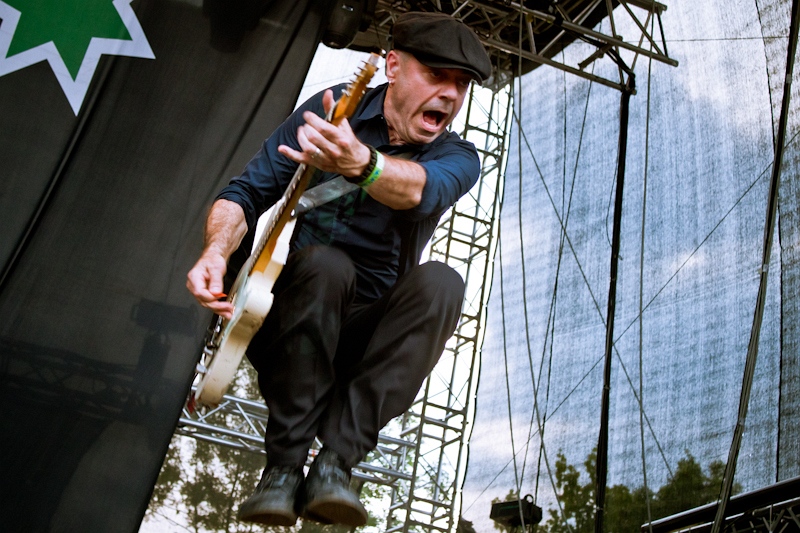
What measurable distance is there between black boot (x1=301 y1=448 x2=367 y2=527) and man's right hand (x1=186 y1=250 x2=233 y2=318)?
0.36m

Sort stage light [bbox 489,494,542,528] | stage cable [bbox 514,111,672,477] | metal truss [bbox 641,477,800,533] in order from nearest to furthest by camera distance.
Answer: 1. metal truss [bbox 641,477,800,533]
2. stage cable [bbox 514,111,672,477]
3. stage light [bbox 489,494,542,528]

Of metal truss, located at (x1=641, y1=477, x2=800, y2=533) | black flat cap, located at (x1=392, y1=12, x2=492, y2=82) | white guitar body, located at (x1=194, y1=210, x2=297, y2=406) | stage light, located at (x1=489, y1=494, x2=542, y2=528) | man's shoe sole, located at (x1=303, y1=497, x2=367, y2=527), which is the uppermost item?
black flat cap, located at (x1=392, y1=12, x2=492, y2=82)

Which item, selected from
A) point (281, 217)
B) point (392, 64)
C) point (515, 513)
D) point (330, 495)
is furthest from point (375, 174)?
point (515, 513)

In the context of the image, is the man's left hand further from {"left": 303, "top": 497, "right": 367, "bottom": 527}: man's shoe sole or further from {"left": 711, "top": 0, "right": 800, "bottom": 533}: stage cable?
{"left": 711, "top": 0, "right": 800, "bottom": 533}: stage cable

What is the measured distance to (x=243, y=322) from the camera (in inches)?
64.8

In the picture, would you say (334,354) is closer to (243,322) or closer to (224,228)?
(243,322)

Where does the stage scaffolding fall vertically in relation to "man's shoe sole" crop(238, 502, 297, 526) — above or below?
above

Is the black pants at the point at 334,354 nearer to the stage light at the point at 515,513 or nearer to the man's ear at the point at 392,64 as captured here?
the man's ear at the point at 392,64

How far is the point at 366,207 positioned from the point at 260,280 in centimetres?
38

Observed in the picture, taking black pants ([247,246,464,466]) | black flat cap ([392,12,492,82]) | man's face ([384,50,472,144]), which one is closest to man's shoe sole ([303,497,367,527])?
black pants ([247,246,464,466])

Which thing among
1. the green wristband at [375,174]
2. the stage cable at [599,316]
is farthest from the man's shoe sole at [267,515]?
the stage cable at [599,316]

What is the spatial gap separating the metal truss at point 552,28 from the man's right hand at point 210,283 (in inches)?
153

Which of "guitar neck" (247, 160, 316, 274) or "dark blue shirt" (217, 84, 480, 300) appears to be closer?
"guitar neck" (247, 160, 316, 274)

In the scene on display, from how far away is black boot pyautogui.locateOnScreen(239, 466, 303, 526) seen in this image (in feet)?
5.51
